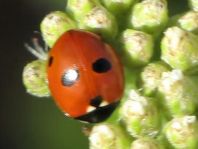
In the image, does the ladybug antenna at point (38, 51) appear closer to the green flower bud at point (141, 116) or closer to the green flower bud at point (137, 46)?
the green flower bud at point (137, 46)

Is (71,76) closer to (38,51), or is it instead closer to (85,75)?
(85,75)

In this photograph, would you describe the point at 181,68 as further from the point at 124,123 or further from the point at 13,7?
the point at 13,7

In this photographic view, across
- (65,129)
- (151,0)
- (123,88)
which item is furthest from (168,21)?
(65,129)

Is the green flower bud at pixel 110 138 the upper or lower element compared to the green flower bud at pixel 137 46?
lower

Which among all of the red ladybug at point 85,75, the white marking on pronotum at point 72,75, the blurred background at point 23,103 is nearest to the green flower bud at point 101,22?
the red ladybug at point 85,75

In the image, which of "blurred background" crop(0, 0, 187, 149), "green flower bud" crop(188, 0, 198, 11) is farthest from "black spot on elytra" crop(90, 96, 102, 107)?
"blurred background" crop(0, 0, 187, 149)

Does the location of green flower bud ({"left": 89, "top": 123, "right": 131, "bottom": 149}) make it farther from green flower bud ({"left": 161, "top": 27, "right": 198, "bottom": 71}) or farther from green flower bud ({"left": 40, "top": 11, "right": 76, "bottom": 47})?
green flower bud ({"left": 40, "top": 11, "right": 76, "bottom": 47})
